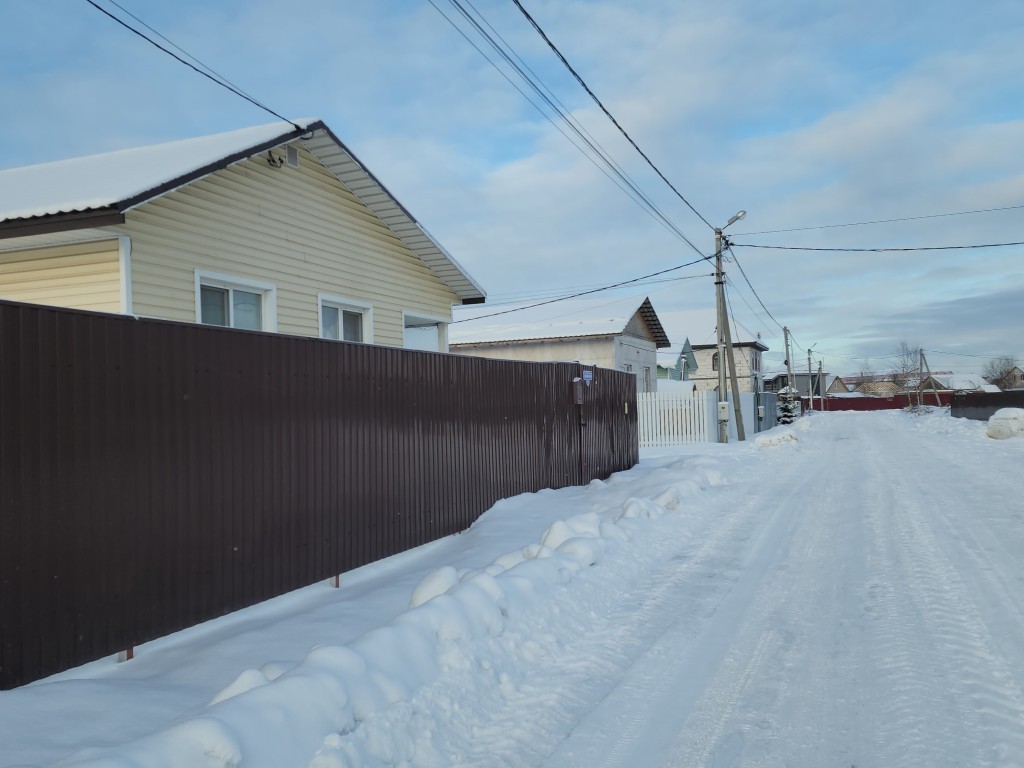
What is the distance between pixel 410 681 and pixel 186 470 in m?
2.40

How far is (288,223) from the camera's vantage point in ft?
34.2

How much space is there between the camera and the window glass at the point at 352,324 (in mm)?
11930

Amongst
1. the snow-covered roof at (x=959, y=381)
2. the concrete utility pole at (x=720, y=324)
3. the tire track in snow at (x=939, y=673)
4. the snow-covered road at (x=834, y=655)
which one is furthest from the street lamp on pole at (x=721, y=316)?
the snow-covered roof at (x=959, y=381)

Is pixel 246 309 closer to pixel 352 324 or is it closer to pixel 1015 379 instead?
pixel 352 324

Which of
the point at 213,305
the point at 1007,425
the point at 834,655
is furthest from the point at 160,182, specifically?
the point at 1007,425

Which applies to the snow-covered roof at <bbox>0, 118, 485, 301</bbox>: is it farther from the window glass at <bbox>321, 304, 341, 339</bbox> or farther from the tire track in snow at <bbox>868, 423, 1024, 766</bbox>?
the tire track in snow at <bbox>868, 423, 1024, 766</bbox>

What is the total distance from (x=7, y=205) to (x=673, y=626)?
26.5 feet

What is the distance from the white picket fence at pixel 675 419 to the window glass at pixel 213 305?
54.1 ft

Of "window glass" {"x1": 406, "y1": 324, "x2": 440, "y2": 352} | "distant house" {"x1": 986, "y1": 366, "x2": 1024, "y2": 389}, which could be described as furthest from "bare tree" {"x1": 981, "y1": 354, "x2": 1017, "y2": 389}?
"window glass" {"x1": 406, "y1": 324, "x2": 440, "y2": 352}

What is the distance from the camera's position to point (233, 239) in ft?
30.9

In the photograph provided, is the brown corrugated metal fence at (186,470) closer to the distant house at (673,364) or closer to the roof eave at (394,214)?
the roof eave at (394,214)

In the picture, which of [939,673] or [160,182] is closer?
[939,673]

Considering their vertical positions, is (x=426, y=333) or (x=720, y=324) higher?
(x=720, y=324)

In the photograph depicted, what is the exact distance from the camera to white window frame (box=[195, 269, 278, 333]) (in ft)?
29.0
